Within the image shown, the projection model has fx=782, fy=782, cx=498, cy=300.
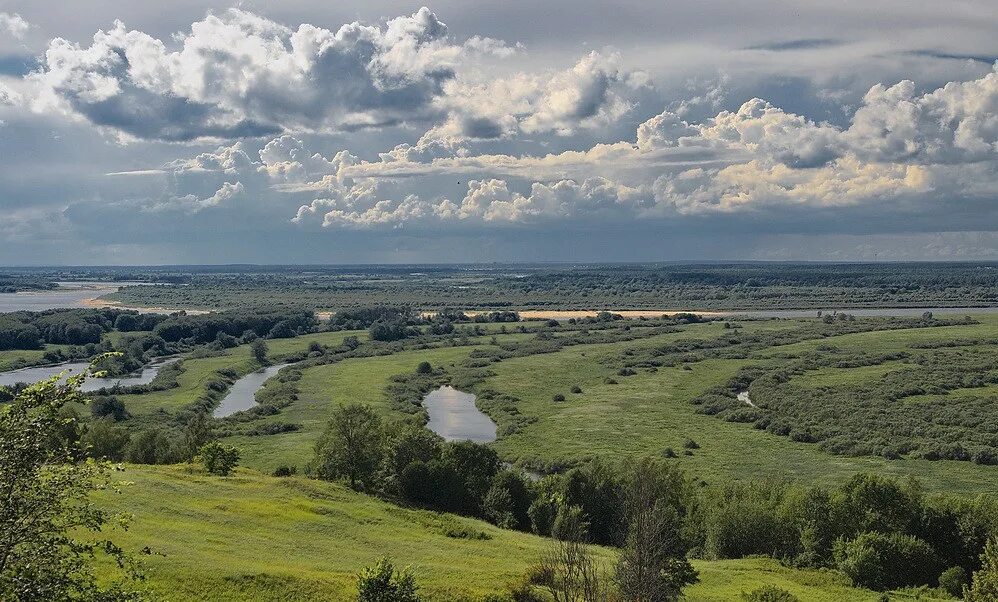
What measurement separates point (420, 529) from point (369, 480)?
11033 millimetres

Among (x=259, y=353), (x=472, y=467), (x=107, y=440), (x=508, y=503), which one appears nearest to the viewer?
(x=508, y=503)

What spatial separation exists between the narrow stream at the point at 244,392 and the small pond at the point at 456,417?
29.1m

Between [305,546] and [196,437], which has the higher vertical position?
[305,546]

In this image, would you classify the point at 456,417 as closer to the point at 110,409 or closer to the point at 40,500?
the point at 110,409

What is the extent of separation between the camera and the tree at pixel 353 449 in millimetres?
65125

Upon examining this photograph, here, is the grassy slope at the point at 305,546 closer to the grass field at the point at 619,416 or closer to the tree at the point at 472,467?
the tree at the point at 472,467

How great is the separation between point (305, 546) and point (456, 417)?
68902 mm

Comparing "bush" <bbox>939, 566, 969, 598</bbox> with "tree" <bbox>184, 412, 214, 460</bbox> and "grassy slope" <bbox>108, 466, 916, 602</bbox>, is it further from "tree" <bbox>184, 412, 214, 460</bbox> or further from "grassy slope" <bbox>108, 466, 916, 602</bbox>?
"tree" <bbox>184, 412, 214, 460</bbox>

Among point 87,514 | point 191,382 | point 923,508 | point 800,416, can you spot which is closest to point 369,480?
point 923,508

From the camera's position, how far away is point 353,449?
65.4 metres

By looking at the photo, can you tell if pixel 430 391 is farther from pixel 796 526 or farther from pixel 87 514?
pixel 87 514

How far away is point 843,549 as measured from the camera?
53.0 m

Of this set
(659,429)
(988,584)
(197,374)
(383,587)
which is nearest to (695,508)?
(988,584)

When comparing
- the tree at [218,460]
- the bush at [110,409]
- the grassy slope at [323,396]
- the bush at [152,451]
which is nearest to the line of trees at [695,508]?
the tree at [218,460]
